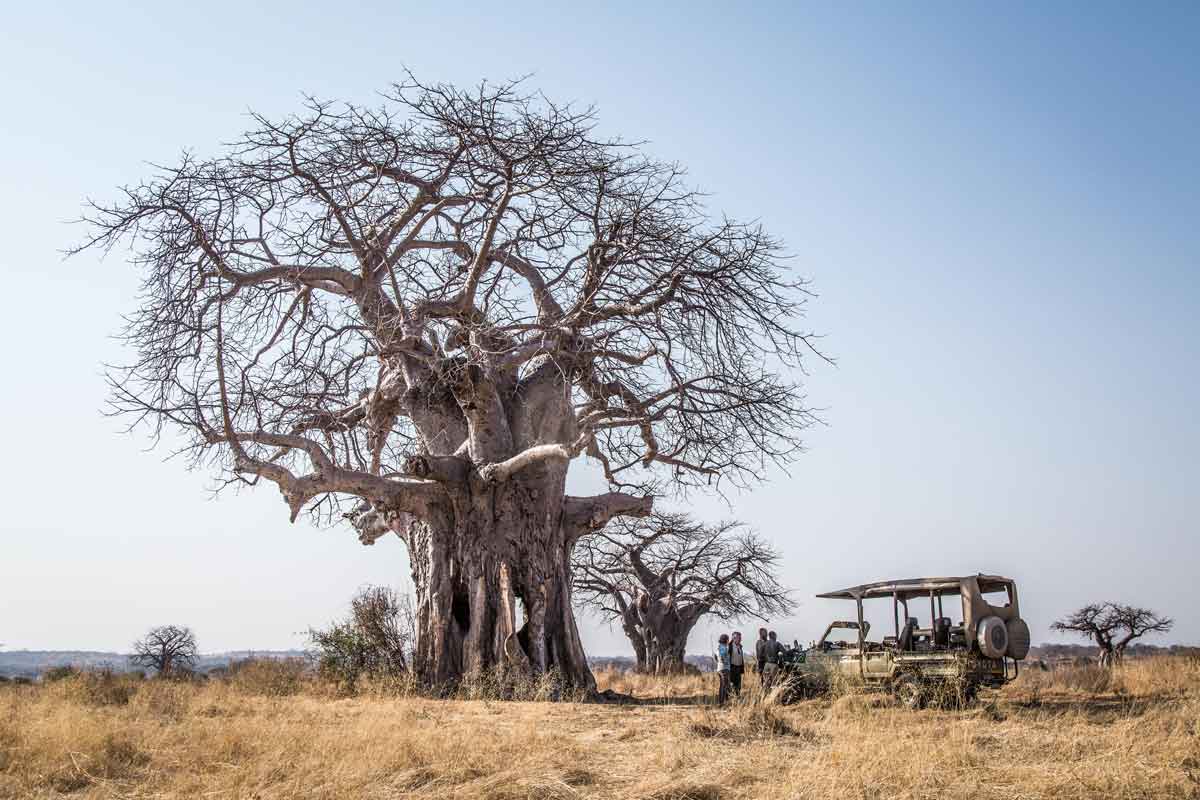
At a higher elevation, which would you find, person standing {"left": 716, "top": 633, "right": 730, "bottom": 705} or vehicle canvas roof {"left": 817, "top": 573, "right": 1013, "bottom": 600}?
vehicle canvas roof {"left": 817, "top": 573, "right": 1013, "bottom": 600}

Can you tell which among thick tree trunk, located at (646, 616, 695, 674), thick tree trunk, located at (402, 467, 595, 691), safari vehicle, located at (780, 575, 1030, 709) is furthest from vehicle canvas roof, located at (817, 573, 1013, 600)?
thick tree trunk, located at (646, 616, 695, 674)

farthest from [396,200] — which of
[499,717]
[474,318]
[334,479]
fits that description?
[499,717]

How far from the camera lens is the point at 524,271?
13828mm

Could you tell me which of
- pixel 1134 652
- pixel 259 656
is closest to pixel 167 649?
pixel 259 656

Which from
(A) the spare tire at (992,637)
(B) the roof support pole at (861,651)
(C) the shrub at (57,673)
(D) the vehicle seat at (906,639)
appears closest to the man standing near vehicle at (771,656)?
(B) the roof support pole at (861,651)

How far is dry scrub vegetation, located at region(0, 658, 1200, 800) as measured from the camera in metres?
6.14

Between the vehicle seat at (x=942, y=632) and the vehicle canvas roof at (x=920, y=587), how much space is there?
1.20 ft

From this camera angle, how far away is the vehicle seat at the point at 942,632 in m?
12.6

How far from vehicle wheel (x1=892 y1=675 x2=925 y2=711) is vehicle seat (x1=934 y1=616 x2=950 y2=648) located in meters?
0.62

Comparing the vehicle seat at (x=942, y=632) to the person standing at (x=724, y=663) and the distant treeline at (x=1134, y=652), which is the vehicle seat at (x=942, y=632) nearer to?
the person standing at (x=724, y=663)

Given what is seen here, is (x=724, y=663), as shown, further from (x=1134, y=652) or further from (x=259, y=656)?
(x=1134, y=652)

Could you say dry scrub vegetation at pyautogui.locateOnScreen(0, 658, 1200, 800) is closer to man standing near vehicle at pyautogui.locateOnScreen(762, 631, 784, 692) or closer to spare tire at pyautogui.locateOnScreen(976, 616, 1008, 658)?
spare tire at pyautogui.locateOnScreen(976, 616, 1008, 658)

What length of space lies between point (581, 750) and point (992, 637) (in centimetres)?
663

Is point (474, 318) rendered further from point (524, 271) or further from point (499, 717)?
point (499, 717)
